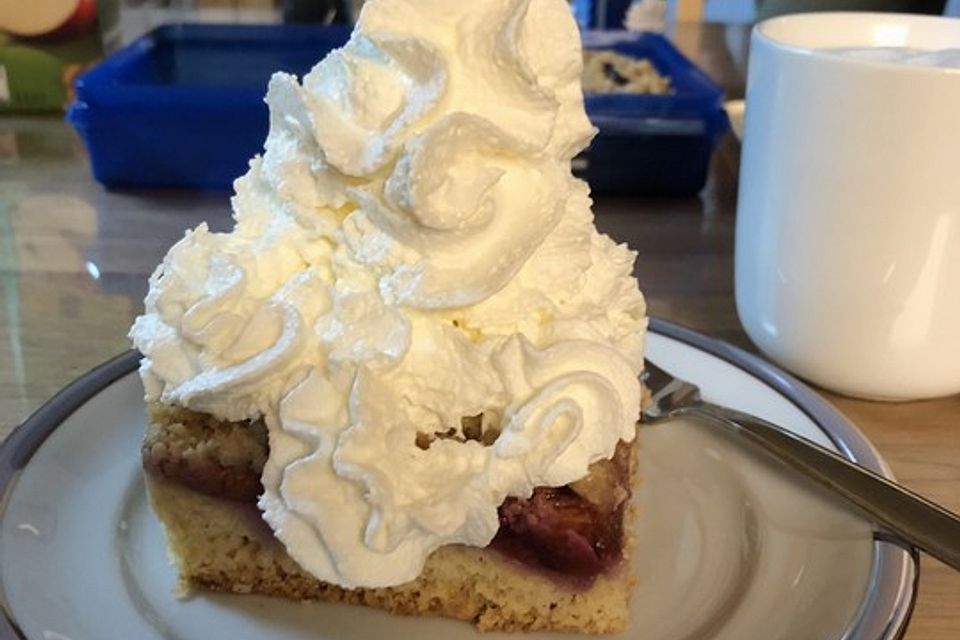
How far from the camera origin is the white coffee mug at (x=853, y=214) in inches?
37.6

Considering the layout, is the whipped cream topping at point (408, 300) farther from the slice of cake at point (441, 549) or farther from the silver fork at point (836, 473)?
the silver fork at point (836, 473)

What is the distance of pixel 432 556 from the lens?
0.80m

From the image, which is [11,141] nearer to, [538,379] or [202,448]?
[202,448]

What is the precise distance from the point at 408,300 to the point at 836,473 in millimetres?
387

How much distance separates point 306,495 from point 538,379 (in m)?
0.19

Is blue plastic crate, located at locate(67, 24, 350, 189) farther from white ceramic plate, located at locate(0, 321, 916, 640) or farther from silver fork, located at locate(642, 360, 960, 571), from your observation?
silver fork, located at locate(642, 360, 960, 571)

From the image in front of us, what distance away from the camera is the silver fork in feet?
2.51

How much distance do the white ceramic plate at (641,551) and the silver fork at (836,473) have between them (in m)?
0.02

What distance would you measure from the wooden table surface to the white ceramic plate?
87mm

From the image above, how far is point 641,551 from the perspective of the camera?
2.87ft

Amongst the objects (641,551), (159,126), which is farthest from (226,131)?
(641,551)

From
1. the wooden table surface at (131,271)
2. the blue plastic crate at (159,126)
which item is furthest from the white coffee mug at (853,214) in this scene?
the blue plastic crate at (159,126)

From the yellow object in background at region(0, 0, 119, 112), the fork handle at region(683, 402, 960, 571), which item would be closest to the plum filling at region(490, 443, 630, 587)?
the fork handle at region(683, 402, 960, 571)

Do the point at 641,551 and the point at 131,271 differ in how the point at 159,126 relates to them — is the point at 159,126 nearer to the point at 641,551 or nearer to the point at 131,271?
the point at 131,271
